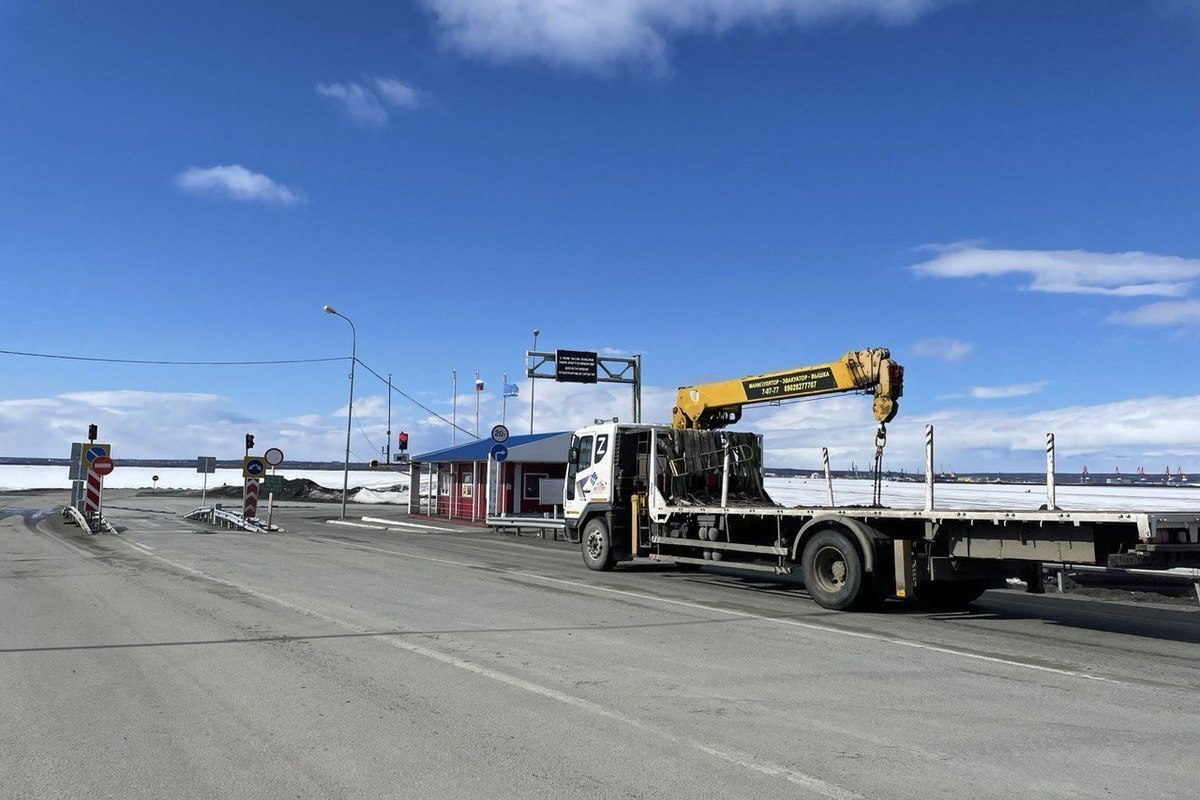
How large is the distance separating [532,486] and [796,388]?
73.6 feet

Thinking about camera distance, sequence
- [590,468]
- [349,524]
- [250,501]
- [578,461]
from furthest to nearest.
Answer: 1. [349,524]
2. [250,501]
3. [578,461]
4. [590,468]

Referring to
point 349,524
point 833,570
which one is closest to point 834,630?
point 833,570

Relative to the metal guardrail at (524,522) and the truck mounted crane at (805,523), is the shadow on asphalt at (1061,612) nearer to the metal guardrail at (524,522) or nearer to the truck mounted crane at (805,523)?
the truck mounted crane at (805,523)

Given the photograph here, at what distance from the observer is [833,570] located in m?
12.1

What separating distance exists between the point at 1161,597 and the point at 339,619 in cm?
1252

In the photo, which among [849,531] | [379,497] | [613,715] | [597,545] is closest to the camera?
[613,715]

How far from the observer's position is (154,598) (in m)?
11.8

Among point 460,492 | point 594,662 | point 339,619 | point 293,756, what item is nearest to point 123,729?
point 293,756

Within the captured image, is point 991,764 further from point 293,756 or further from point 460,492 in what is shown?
point 460,492

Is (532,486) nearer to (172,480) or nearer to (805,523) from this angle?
(805,523)

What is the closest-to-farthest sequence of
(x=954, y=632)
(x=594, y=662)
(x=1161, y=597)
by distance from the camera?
(x=594, y=662), (x=954, y=632), (x=1161, y=597)

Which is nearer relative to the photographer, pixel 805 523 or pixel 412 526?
pixel 805 523

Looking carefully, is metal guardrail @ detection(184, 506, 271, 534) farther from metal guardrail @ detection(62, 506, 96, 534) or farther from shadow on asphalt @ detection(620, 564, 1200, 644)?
shadow on asphalt @ detection(620, 564, 1200, 644)

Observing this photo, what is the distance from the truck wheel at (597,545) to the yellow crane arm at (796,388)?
8.30 ft
